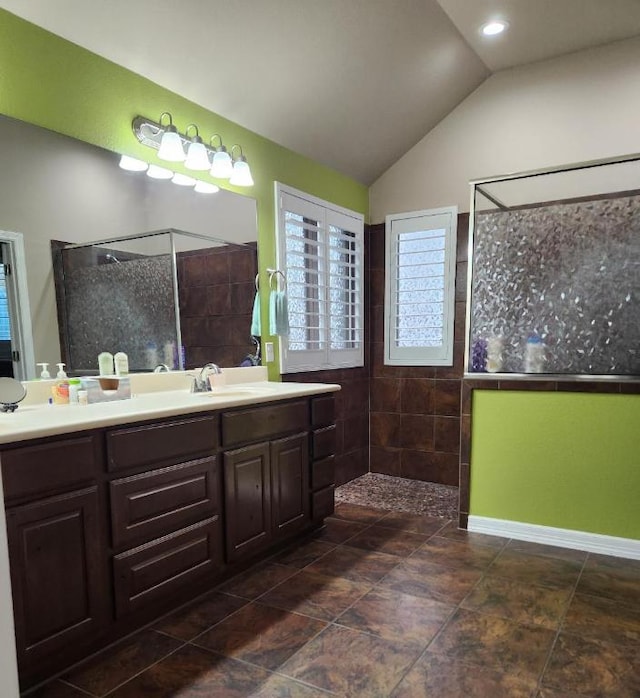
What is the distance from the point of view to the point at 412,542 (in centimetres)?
266

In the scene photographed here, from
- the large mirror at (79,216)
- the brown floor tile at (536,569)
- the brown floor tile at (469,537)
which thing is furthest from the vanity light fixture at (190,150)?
the brown floor tile at (536,569)

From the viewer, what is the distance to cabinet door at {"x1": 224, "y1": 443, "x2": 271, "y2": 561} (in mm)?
2129

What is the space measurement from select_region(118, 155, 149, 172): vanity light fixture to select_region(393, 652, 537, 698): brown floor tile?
234 cm

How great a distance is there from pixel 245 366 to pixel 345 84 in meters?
1.73

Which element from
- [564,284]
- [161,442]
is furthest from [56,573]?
[564,284]

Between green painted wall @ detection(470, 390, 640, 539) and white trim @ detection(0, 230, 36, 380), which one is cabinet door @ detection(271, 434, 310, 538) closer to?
green painted wall @ detection(470, 390, 640, 539)

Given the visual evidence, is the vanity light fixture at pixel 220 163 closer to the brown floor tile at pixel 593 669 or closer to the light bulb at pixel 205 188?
the light bulb at pixel 205 188

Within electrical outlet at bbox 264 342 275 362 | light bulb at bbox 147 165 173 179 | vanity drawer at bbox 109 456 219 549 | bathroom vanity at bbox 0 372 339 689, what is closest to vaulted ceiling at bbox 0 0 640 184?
light bulb at bbox 147 165 173 179

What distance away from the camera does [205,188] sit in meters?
2.68

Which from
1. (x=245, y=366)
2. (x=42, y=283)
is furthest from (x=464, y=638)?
(x=42, y=283)

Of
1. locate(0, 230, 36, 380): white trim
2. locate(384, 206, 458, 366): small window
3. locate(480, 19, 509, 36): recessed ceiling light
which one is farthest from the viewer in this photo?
locate(384, 206, 458, 366): small window

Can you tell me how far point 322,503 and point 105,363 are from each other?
1.36m

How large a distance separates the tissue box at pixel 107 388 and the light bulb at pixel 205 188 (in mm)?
1085

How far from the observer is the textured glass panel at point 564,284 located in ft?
8.08
